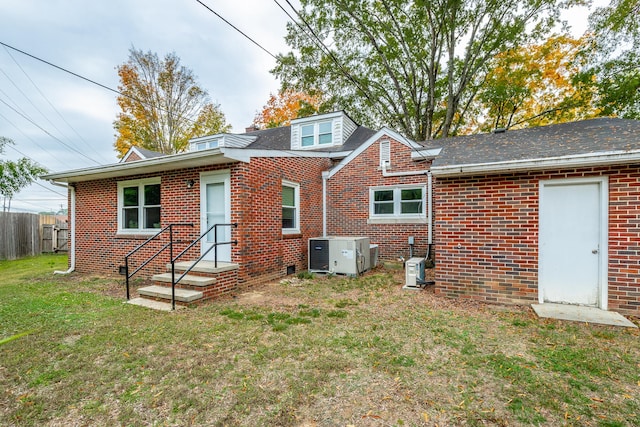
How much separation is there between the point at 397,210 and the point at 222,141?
9682 mm

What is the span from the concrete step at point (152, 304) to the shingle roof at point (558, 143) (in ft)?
18.6

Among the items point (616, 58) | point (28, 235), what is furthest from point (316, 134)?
point (28, 235)

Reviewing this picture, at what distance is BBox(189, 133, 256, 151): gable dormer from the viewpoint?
14.6 metres

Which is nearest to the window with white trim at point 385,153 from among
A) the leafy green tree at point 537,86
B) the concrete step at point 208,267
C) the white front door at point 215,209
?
the white front door at point 215,209

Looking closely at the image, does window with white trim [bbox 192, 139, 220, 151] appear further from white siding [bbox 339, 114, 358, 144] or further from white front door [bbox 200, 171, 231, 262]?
white front door [bbox 200, 171, 231, 262]

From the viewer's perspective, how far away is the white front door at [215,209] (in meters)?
6.73

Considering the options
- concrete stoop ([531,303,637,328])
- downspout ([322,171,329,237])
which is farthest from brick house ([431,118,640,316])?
downspout ([322,171,329,237])

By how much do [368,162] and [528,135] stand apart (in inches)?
177

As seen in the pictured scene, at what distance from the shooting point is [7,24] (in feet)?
14.9

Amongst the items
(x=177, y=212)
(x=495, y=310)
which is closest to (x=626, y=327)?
(x=495, y=310)

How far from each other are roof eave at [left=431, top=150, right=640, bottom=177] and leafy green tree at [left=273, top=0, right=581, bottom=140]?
10.4 metres

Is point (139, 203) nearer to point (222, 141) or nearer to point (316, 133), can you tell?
point (222, 141)

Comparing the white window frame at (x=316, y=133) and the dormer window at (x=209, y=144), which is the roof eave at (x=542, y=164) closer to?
the white window frame at (x=316, y=133)

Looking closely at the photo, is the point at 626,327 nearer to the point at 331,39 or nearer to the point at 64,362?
the point at 64,362
